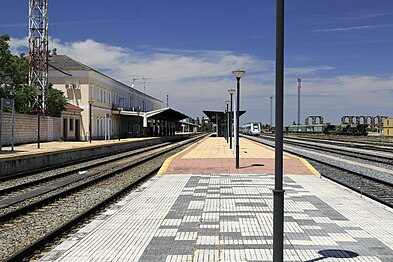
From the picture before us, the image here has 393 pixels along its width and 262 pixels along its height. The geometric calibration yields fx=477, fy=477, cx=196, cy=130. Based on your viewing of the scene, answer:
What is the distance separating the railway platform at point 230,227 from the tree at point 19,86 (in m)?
29.6

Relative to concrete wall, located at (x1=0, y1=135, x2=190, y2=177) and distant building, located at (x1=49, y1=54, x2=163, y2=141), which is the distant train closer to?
distant building, located at (x1=49, y1=54, x2=163, y2=141)

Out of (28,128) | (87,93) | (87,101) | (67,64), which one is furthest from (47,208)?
(67,64)

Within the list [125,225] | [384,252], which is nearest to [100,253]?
[125,225]

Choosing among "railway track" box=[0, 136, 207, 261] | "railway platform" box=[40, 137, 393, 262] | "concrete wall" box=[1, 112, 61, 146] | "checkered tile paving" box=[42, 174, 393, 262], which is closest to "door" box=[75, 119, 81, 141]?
"concrete wall" box=[1, 112, 61, 146]

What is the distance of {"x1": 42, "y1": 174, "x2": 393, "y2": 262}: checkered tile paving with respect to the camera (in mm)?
6227

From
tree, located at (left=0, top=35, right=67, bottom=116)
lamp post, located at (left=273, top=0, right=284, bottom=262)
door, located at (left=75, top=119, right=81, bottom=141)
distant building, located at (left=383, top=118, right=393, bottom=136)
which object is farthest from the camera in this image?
distant building, located at (left=383, top=118, right=393, bottom=136)

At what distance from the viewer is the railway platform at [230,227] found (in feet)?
20.5

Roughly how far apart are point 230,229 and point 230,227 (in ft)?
0.53

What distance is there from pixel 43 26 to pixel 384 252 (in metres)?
40.0

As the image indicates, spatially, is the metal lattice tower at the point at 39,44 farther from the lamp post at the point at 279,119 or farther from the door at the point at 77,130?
the lamp post at the point at 279,119

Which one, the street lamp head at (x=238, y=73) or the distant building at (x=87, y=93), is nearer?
the street lamp head at (x=238, y=73)

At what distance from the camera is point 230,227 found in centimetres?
788

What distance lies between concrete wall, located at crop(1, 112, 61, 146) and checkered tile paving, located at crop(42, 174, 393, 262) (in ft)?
68.8

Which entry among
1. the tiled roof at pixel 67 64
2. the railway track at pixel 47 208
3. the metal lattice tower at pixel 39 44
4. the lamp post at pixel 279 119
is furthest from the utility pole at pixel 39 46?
the lamp post at pixel 279 119
